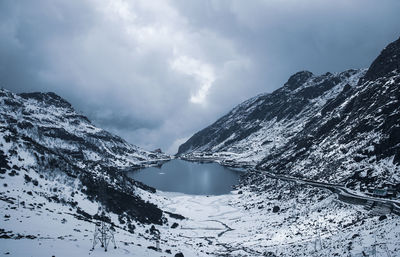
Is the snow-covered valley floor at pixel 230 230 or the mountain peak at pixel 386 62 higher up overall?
the mountain peak at pixel 386 62

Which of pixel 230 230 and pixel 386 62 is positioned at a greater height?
pixel 386 62

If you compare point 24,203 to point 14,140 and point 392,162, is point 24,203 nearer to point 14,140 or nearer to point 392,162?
point 14,140

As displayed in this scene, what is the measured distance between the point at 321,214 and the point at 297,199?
19.6 metres

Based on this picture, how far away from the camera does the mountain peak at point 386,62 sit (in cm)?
13125

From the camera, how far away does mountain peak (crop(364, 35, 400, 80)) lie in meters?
131

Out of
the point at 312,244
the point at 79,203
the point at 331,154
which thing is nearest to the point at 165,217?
the point at 79,203

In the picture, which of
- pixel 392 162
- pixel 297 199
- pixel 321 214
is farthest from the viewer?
pixel 297 199

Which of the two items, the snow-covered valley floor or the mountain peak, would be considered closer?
the snow-covered valley floor

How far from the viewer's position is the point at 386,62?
460 ft

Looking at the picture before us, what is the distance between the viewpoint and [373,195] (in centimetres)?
5003

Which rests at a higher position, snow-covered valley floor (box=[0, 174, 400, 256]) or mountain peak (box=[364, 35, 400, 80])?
mountain peak (box=[364, 35, 400, 80])

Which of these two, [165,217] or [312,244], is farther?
[165,217]

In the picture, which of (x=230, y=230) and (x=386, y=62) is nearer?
(x=230, y=230)

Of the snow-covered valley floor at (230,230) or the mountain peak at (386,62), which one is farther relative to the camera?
the mountain peak at (386,62)
